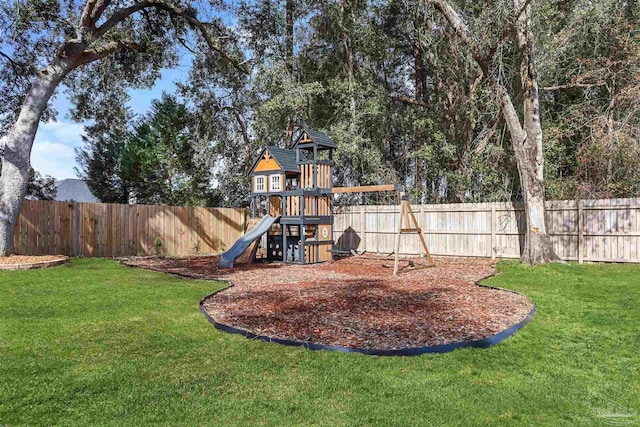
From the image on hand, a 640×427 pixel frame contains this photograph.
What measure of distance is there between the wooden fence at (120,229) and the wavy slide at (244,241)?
412 centimetres

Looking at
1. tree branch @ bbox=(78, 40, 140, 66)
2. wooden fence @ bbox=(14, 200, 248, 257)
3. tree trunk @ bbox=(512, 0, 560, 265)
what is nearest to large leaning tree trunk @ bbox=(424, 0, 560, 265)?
tree trunk @ bbox=(512, 0, 560, 265)

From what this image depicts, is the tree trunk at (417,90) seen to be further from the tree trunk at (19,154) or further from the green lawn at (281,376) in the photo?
the tree trunk at (19,154)

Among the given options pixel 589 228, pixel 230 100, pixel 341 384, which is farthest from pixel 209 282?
pixel 230 100

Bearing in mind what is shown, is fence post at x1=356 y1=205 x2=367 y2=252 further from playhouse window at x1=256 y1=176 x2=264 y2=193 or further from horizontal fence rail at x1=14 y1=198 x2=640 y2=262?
playhouse window at x1=256 y1=176 x2=264 y2=193

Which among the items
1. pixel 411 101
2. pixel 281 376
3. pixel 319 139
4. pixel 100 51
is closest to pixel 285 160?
pixel 319 139

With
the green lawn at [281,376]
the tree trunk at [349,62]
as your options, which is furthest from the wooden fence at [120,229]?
the green lawn at [281,376]

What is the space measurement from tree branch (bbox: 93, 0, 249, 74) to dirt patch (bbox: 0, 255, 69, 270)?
6.01 metres

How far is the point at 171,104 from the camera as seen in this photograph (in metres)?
19.6

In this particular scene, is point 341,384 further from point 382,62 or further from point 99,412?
point 382,62

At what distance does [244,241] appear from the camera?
1162cm

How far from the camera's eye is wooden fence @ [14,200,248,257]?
1205cm

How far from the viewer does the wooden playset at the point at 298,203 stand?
11812 mm

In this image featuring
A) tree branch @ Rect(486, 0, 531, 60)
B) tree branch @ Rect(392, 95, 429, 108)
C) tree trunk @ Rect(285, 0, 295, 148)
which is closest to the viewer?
tree branch @ Rect(486, 0, 531, 60)

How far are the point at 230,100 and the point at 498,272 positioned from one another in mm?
14138
